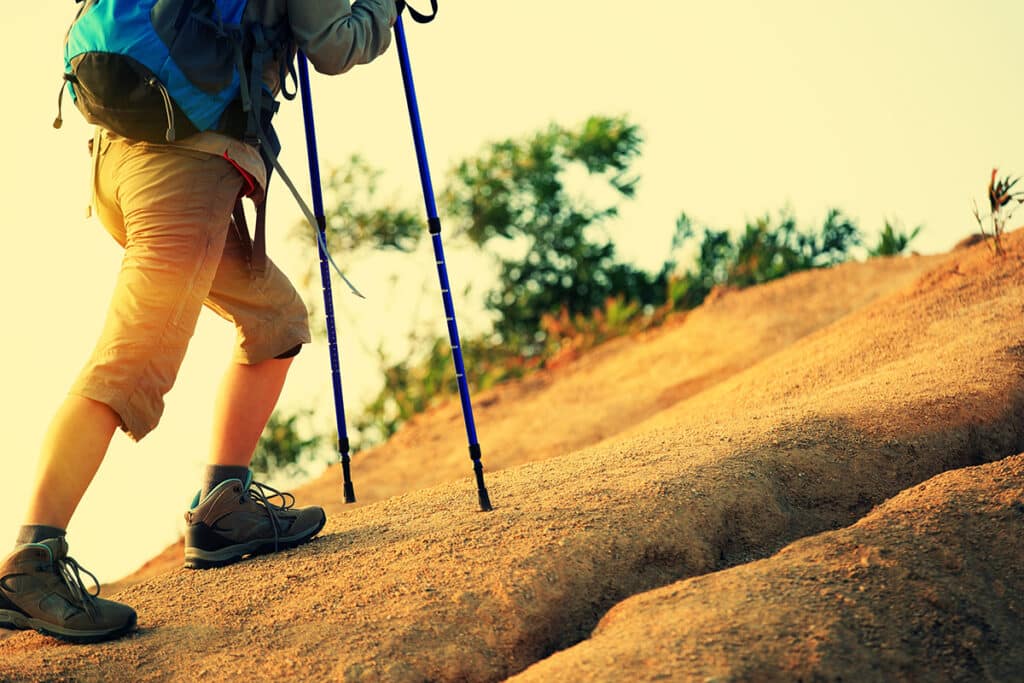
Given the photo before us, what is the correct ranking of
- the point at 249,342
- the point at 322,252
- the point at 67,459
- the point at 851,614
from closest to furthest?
1. the point at 851,614
2. the point at 67,459
3. the point at 249,342
4. the point at 322,252

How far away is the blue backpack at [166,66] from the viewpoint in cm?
377

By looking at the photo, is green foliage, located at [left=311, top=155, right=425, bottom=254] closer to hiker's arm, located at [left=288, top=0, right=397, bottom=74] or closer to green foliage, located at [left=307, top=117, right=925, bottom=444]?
green foliage, located at [left=307, top=117, right=925, bottom=444]

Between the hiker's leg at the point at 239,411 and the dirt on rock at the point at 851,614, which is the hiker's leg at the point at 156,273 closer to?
the hiker's leg at the point at 239,411

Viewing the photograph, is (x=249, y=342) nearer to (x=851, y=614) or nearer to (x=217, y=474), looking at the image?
(x=217, y=474)

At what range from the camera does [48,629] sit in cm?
385

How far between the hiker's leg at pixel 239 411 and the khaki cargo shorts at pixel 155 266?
1.52 feet

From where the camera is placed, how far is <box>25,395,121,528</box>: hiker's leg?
377 cm

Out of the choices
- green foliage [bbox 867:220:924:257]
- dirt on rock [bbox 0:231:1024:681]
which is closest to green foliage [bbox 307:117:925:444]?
green foliage [bbox 867:220:924:257]

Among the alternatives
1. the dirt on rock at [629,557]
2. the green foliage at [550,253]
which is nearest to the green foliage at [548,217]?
the green foliage at [550,253]

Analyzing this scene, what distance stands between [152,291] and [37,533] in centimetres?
86

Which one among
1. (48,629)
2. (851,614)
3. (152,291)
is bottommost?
(851,614)

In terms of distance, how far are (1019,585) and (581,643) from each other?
1434 millimetres

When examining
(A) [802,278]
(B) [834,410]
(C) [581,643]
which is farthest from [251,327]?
(A) [802,278]

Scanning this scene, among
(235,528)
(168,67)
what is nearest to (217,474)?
(235,528)
